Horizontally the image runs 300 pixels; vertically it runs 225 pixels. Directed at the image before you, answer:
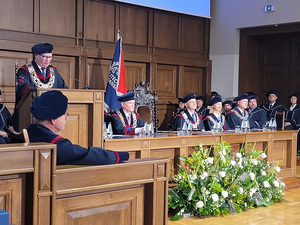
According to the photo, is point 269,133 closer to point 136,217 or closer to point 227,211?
point 227,211

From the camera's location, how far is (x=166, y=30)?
9.88m

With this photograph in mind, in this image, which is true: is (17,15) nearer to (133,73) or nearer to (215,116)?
(133,73)

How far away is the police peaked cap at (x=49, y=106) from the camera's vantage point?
9.65 ft

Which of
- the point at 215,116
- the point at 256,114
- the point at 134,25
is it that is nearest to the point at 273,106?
the point at 256,114

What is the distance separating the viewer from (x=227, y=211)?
16.5ft

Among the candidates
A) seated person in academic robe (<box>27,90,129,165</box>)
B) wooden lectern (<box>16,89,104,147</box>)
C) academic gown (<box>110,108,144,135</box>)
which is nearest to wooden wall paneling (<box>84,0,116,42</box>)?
academic gown (<box>110,108,144,135</box>)

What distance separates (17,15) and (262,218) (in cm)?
486

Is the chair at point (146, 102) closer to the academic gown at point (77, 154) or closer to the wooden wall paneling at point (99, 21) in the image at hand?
the wooden wall paneling at point (99, 21)

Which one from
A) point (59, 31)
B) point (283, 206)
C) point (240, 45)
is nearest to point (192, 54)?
point (240, 45)

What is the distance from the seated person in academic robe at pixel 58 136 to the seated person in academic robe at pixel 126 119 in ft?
9.57

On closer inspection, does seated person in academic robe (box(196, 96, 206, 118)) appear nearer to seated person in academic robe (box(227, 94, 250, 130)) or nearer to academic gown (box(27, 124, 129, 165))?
seated person in academic robe (box(227, 94, 250, 130))

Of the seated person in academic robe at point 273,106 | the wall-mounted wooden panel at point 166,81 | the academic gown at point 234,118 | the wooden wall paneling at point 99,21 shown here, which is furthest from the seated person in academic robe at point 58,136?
the seated person in academic robe at point 273,106

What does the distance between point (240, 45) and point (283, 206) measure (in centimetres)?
568

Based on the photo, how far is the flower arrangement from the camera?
4910 millimetres
